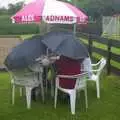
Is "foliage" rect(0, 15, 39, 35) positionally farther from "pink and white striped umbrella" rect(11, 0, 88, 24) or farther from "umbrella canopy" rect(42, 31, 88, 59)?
"umbrella canopy" rect(42, 31, 88, 59)

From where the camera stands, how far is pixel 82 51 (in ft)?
23.0

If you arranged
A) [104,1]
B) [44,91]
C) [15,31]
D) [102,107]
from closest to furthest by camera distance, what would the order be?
[102,107], [44,91], [15,31], [104,1]

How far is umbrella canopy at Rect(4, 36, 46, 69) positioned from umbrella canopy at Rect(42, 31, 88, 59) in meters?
0.16

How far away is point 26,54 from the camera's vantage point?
6949 millimetres

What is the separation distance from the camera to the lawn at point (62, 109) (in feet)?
22.0

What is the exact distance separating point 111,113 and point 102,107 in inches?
17.2

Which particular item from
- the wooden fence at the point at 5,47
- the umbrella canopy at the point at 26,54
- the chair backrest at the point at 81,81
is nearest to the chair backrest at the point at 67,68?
the chair backrest at the point at 81,81

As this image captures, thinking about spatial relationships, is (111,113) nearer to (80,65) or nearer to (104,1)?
(80,65)

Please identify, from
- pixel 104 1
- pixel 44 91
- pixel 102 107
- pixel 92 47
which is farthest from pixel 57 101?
pixel 104 1

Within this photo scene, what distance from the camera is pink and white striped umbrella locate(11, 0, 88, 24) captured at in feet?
24.7

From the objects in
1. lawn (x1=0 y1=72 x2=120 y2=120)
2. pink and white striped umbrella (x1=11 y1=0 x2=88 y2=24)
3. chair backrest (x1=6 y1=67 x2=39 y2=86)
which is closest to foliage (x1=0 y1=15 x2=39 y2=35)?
lawn (x1=0 y1=72 x2=120 y2=120)

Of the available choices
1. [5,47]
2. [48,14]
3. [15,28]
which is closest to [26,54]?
[48,14]

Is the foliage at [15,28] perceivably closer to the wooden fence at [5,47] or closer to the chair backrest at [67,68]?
the wooden fence at [5,47]

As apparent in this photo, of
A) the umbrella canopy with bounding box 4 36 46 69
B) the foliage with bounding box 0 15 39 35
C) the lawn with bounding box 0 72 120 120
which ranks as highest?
the umbrella canopy with bounding box 4 36 46 69
